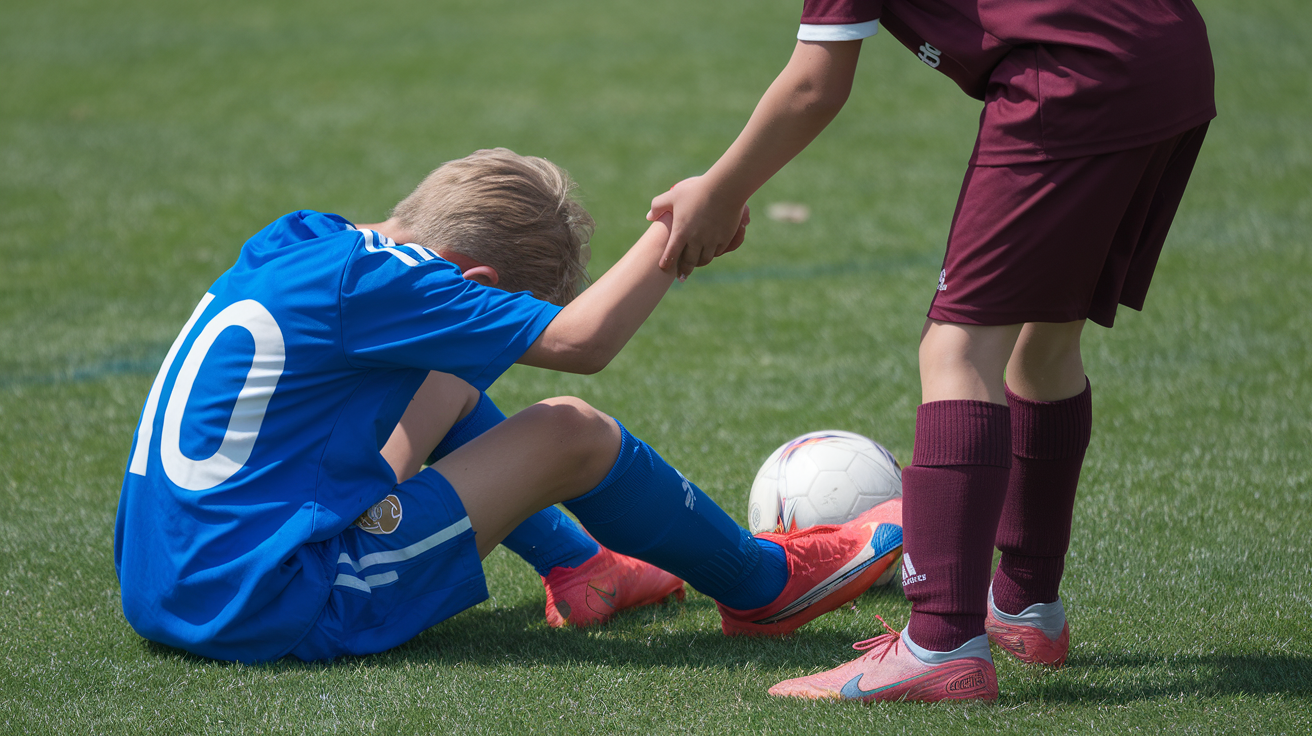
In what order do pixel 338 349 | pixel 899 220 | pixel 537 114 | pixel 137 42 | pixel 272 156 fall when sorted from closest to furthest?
1. pixel 338 349
2. pixel 899 220
3. pixel 272 156
4. pixel 537 114
5. pixel 137 42

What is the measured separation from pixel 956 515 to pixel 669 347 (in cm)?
271

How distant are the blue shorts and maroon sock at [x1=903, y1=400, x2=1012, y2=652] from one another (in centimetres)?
75

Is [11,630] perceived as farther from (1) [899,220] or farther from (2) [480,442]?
(1) [899,220]

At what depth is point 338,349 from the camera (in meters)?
1.90

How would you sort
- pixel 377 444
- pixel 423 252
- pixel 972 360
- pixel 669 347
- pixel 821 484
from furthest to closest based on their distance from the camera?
pixel 669 347, pixel 821 484, pixel 377 444, pixel 423 252, pixel 972 360

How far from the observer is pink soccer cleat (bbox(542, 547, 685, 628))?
233 centimetres

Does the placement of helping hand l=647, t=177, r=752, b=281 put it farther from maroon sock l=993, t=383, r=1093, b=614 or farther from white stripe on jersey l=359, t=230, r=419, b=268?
maroon sock l=993, t=383, r=1093, b=614

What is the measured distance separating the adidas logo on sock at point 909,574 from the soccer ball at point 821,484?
0.73 metres

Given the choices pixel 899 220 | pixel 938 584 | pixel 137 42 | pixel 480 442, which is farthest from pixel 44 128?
pixel 938 584

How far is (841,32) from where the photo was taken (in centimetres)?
173

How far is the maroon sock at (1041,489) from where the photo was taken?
2.05 m

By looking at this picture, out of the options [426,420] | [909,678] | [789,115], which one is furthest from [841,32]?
[426,420]

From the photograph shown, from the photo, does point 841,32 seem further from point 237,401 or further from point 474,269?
point 237,401

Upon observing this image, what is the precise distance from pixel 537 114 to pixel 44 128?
3.47m
